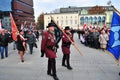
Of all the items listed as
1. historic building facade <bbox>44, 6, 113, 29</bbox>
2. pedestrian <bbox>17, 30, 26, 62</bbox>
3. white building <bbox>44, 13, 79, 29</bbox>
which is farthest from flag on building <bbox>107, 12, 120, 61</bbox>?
white building <bbox>44, 13, 79, 29</bbox>

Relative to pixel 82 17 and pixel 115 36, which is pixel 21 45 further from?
pixel 82 17

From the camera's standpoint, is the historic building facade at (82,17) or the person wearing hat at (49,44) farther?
the historic building facade at (82,17)

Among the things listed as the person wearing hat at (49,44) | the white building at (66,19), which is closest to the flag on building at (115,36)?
the person wearing hat at (49,44)

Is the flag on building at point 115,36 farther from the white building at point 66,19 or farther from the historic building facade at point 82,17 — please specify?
the white building at point 66,19

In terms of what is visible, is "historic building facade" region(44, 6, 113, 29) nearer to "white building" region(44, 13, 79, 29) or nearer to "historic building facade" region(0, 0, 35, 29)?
"white building" region(44, 13, 79, 29)

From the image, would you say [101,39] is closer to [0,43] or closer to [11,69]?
[0,43]

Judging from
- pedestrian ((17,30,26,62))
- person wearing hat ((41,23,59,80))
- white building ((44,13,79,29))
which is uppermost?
person wearing hat ((41,23,59,80))

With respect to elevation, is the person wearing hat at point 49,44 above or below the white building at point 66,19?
above

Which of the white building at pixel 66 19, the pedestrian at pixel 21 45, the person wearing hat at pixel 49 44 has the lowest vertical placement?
the white building at pixel 66 19

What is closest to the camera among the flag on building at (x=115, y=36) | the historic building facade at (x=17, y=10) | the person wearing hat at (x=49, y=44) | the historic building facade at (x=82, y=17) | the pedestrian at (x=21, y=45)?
the flag on building at (x=115, y=36)

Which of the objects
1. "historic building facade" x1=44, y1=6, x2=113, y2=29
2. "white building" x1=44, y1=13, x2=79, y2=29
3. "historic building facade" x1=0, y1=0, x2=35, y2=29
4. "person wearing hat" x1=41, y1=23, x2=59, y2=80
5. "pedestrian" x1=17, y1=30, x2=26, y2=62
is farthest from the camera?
"white building" x1=44, y1=13, x2=79, y2=29

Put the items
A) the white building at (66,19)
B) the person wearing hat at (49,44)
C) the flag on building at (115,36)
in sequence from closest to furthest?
1. the flag on building at (115,36)
2. the person wearing hat at (49,44)
3. the white building at (66,19)

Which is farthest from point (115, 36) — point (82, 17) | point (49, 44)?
point (82, 17)

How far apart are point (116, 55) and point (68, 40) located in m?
2.55
